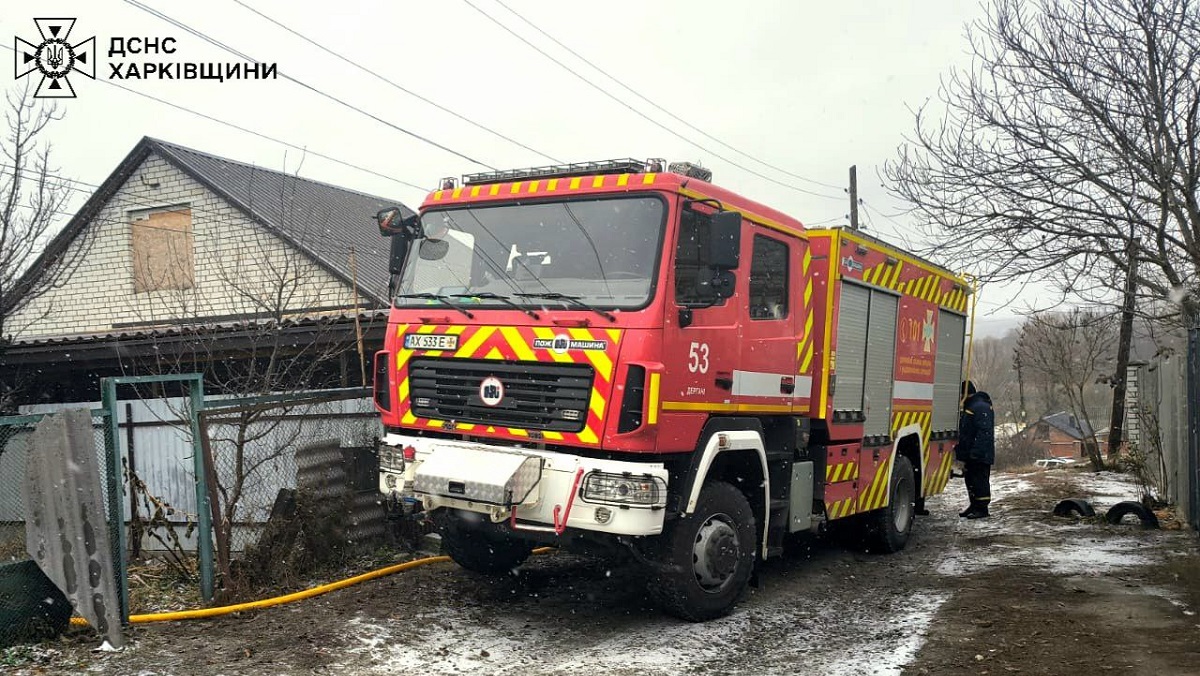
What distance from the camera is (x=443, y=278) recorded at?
6.86 meters

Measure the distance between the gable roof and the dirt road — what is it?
9.57 metres

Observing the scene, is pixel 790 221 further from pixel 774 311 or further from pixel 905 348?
pixel 905 348

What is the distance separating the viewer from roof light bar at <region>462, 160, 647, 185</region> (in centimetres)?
655

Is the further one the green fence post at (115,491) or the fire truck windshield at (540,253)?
the fire truck windshield at (540,253)

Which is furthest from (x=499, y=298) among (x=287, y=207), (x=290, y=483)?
(x=287, y=207)

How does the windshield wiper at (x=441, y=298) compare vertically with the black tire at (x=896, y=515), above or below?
above

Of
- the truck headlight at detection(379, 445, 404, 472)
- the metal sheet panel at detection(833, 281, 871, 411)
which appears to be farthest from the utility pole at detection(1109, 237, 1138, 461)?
the truck headlight at detection(379, 445, 404, 472)

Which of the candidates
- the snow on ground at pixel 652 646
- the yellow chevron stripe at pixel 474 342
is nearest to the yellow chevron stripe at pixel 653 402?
the yellow chevron stripe at pixel 474 342

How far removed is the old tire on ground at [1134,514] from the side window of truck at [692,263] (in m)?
7.11

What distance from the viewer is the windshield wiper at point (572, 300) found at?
6.04m

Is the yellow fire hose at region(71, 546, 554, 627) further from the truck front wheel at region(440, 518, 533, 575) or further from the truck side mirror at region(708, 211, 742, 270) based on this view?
the truck side mirror at region(708, 211, 742, 270)

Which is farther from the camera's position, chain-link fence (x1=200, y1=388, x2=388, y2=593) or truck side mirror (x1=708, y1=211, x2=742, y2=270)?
chain-link fence (x1=200, y1=388, x2=388, y2=593)

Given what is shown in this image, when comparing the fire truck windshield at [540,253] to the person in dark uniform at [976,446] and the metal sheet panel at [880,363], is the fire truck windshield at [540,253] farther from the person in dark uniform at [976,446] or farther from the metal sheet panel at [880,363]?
the person in dark uniform at [976,446]

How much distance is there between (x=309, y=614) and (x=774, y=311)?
4.09 m
